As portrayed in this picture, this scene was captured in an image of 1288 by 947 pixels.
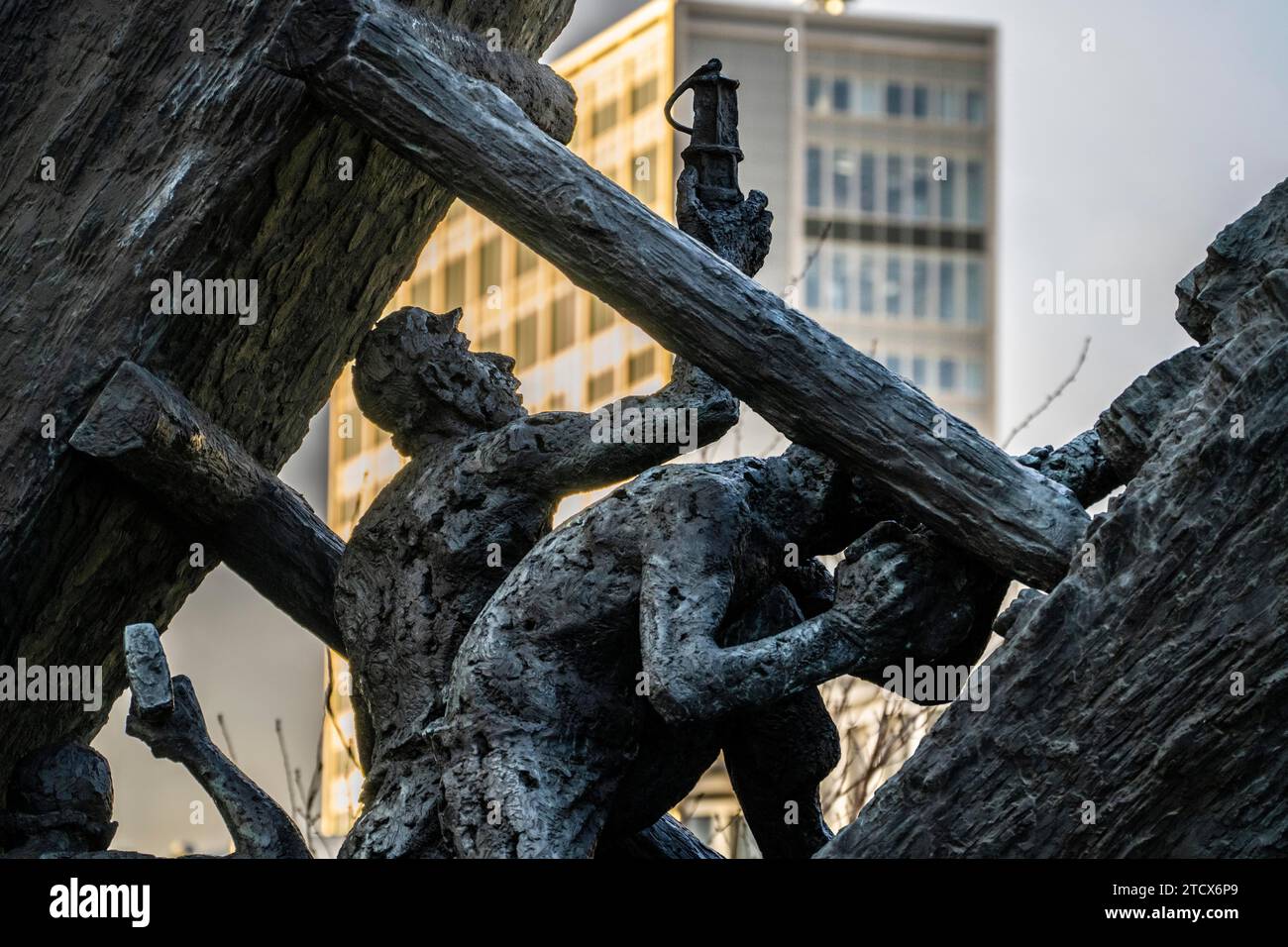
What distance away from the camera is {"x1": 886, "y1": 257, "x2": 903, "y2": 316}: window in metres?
49.8

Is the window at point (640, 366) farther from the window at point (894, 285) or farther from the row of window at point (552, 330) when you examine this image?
the window at point (894, 285)

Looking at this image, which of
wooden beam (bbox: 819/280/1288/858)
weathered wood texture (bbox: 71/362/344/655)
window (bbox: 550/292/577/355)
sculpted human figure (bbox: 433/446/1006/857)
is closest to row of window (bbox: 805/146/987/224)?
window (bbox: 550/292/577/355)

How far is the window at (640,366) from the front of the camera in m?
33.8

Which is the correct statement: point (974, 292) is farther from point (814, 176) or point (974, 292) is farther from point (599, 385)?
point (599, 385)

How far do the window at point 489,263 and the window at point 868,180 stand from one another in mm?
19410

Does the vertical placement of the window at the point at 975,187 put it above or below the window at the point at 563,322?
above

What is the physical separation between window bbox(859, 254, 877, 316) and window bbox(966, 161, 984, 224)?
9.40ft

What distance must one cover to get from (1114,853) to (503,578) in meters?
1.85

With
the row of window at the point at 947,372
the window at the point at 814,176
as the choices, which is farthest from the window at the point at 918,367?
the window at the point at 814,176

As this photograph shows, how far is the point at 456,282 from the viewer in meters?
32.0

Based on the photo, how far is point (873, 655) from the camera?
5.14 m

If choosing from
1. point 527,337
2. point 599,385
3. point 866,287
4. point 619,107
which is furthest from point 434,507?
point 866,287

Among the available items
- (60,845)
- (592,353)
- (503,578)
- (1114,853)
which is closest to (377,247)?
(503,578)
